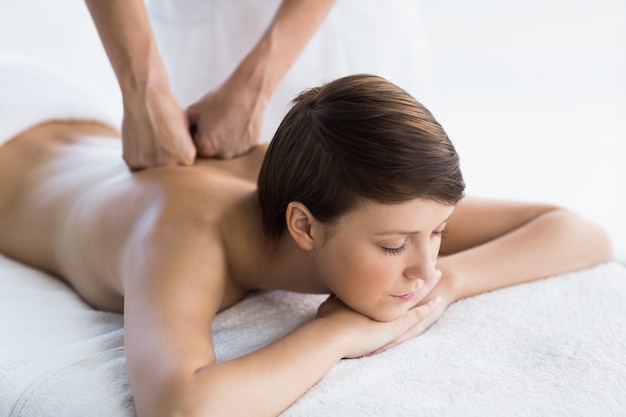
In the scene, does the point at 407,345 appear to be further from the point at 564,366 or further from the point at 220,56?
the point at 220,56

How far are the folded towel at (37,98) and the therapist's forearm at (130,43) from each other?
48cm

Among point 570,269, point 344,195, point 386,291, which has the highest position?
point 344,195

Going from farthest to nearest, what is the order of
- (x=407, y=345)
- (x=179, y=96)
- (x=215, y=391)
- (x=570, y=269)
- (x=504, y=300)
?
(x=179, y=96) → (x=570, y=269) → (x=504, y=300) → (x=407, y=345) → (x=215, y=391)

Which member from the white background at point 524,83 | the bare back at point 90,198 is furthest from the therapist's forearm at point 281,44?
the white background at point 524,83

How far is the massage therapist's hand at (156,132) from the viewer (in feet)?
5.54

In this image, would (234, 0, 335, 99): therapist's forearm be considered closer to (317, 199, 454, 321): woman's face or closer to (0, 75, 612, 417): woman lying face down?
(0, 75, 612, 417): woman lying face down

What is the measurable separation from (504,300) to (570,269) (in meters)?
0.20

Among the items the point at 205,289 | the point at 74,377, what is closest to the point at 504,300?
the point at 205,289

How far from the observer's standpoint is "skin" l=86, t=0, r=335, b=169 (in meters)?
1.70

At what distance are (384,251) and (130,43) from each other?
2.32 ft

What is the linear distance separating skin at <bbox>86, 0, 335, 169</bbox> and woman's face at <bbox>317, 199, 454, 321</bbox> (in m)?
0.43

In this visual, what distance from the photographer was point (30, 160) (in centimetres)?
204

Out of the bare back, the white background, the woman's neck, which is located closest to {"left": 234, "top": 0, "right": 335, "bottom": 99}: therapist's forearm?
the bare back

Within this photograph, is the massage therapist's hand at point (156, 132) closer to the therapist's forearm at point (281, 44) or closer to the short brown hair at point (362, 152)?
the therapist's forearm at point (281, 44)
